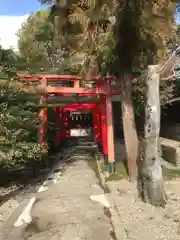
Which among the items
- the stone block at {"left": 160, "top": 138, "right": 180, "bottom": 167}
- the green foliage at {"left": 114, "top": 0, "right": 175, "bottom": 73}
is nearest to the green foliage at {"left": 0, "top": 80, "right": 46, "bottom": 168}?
the green foliage at {"left": 114, "top": 0, "right": 175, "bottom": 73}

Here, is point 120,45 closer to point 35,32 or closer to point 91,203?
point 91,203

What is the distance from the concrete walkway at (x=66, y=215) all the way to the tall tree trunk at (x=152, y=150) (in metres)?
1.06

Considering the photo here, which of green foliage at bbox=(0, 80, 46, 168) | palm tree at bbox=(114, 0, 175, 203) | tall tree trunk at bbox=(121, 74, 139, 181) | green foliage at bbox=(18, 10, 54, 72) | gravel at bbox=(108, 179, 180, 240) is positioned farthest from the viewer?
green foliage at bbox=(18, 10, 54, 72)

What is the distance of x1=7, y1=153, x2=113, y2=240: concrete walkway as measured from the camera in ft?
20.5

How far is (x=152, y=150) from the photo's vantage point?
25.6 feet

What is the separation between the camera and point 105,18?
10688mm

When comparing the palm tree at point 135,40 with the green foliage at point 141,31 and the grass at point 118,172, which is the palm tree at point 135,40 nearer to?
the green foliage at point 141,31

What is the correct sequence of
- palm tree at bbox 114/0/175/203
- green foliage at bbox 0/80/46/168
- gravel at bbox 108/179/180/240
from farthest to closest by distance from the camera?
palm tree at bbox 114/0/175/203 < green foliage at bbox 0/80/46/168 < gravel at bbox 108/179/180/240

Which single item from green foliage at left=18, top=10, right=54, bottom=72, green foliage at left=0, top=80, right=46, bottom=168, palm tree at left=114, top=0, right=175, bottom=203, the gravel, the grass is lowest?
the gravel

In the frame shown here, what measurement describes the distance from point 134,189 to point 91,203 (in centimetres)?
179

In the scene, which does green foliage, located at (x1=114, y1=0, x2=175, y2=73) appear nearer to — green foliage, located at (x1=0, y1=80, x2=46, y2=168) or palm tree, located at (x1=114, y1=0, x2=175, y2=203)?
palm tree, located at (x1=114, y1=0, x2=175, y2=203)

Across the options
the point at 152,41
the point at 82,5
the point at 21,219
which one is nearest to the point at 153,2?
the point at 152,41

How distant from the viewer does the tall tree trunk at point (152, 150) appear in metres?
7.63

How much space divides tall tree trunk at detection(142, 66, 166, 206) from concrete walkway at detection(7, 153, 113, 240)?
1.06 m
